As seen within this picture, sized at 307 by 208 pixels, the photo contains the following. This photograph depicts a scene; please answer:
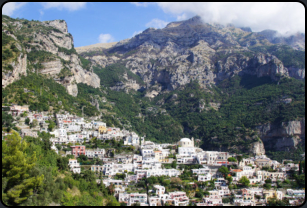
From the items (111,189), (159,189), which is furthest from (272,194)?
(111,189)

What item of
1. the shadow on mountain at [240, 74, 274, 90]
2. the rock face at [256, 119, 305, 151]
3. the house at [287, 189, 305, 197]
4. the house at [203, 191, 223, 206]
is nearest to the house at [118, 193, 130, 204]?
the house at [203, 191, 223, 206]

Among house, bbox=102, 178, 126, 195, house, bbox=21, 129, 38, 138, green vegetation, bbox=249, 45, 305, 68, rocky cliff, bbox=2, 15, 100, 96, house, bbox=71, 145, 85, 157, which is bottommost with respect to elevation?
house, bbox=102, 178, 126, 195

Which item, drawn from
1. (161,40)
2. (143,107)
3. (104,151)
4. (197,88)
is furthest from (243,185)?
(161,40)

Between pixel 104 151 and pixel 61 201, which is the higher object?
pixel 104 151

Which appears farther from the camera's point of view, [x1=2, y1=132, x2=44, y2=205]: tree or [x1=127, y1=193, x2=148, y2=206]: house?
[x1=127, y1=193, x2=148, y2=206]: house

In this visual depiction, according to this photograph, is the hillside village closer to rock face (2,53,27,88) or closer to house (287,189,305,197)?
house (287,189,305,197)

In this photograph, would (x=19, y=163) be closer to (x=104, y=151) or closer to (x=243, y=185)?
(x=104, y=151)
